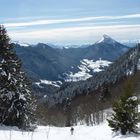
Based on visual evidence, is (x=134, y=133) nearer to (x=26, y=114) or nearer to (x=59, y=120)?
(x=26, y=114)

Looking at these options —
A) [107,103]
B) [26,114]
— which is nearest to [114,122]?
[26,114]

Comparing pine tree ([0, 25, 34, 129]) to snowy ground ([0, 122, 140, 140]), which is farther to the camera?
pine tree ([0, 25, 34, 129])

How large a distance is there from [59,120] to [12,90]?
238 feet

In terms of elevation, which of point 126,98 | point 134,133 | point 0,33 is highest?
point 0,33

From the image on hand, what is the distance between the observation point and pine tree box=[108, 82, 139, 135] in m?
34.2

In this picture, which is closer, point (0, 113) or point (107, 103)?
point (0, 113)

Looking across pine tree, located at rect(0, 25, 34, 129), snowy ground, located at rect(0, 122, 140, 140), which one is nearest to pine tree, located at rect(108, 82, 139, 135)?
snowy ground, located at rect(0, 122, 140, 140)

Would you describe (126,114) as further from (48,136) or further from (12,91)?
(12,91)

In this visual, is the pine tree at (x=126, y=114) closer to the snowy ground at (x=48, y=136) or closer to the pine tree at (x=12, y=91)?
the snowy ground at (x=48, y=136)

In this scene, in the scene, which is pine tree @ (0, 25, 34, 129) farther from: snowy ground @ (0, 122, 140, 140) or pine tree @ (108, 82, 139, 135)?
pine tree @ (108, 82, 139, 135)

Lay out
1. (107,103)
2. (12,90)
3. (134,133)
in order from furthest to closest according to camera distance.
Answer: (107,103) → (12,90) → (134,133)

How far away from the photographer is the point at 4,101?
40844mm

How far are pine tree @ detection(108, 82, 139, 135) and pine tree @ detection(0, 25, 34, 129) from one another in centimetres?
1051

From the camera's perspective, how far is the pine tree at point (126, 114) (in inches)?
1348
